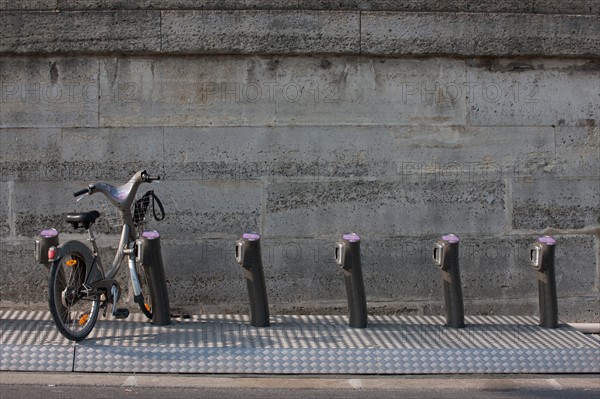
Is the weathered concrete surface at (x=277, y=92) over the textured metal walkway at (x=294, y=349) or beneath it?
over

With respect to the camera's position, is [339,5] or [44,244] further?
[339,5]

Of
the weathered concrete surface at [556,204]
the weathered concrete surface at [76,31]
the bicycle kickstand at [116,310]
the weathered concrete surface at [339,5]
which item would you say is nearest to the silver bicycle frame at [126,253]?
the bicycle kickstand at [116,310]

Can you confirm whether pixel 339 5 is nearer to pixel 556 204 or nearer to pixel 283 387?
pixel 556 204

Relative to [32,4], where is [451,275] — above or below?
below

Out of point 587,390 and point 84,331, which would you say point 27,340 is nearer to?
point 84,331

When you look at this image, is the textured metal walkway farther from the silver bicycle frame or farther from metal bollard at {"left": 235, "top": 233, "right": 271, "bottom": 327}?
the silver bicycle frame

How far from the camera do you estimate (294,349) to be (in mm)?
6203

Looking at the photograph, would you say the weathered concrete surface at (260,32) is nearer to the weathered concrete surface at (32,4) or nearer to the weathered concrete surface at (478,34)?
the weathered concrete surface at (478,34)

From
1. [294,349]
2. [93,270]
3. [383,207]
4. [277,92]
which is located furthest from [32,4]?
[294,349]

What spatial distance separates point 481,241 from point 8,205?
4.64 m

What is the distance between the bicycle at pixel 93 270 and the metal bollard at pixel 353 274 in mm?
1552

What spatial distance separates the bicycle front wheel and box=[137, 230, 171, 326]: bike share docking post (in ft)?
1.56

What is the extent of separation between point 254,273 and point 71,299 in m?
1.51

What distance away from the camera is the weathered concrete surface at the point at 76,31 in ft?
24.5
